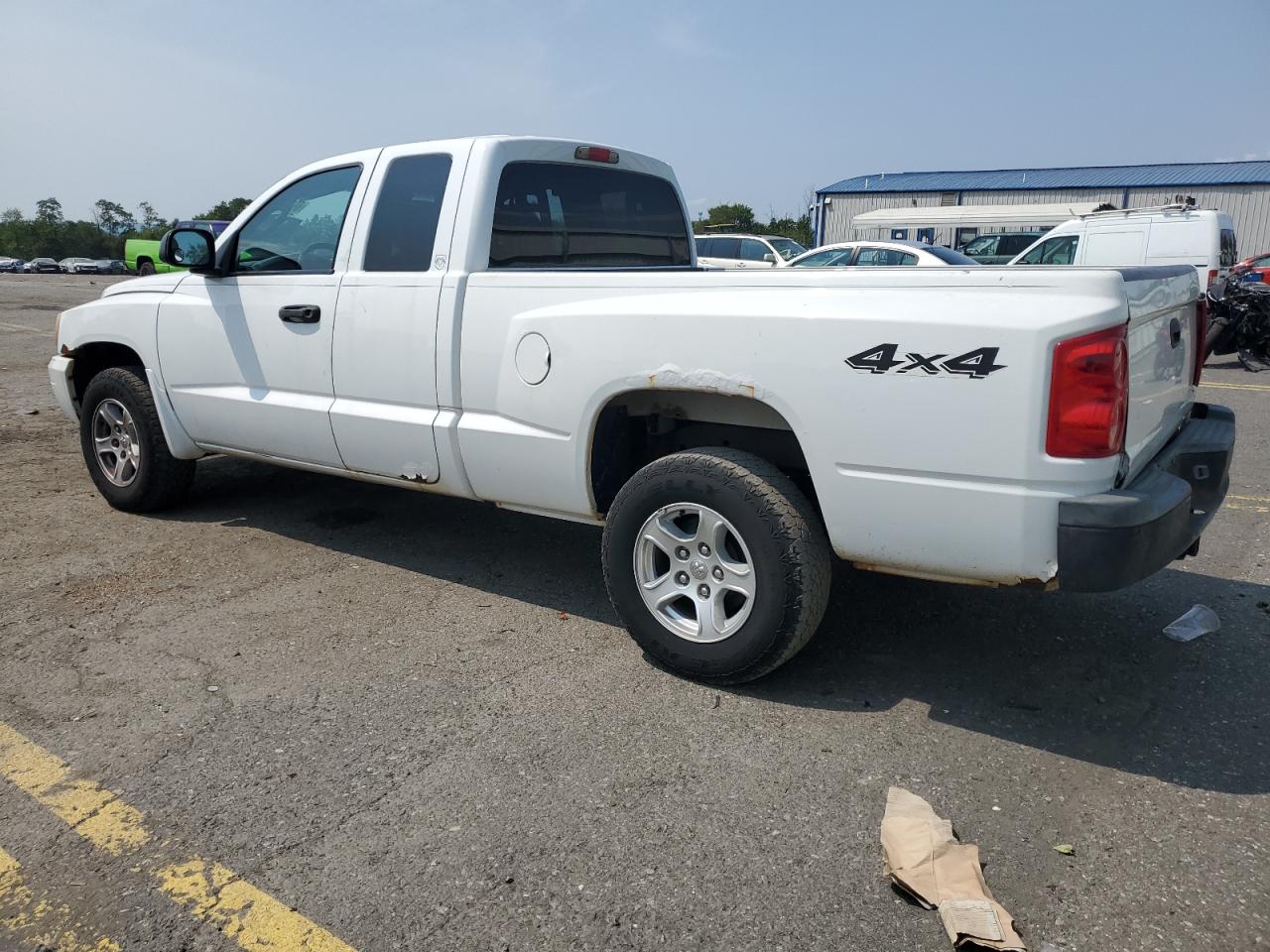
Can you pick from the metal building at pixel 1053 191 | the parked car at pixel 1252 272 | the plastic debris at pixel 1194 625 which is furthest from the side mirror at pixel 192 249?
the metal building at pixel 1053 191

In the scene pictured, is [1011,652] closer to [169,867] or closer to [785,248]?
[169,867]

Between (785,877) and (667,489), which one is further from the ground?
(667,489)

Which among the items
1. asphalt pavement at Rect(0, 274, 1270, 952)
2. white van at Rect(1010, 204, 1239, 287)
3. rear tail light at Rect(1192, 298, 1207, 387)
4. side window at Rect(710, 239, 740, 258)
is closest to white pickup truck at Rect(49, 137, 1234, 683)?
rear tail light at Rect(1192, 298, 1207, 387)

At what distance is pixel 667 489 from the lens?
3.41 meters

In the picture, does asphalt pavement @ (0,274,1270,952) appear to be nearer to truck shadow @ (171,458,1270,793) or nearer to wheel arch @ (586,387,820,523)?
truck shadow @ (171,458,1270,793)

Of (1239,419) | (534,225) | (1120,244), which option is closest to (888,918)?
(534,225)

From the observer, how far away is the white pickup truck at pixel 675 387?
2.77 meters

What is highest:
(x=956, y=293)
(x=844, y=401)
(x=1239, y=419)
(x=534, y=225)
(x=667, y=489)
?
(x=534, y=225)

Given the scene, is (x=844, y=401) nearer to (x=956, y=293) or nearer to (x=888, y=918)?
(x=956, y=293)

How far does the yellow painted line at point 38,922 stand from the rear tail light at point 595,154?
351 centimetres

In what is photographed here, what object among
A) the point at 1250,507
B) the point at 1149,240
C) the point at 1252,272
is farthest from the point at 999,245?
the point at 1250,507

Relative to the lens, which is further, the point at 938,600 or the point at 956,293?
the point at 938,600

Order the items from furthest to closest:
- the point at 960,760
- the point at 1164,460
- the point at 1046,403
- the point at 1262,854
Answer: the point at 1164,460 → the point at 960,760 → the point at 1046,403 → the point at 1262,854

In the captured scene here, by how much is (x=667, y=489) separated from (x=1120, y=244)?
43.4ft
